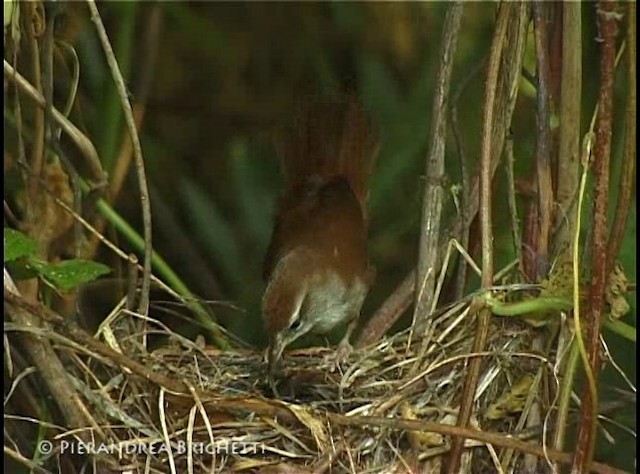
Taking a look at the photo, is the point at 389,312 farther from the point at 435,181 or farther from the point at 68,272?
the point at 68,272

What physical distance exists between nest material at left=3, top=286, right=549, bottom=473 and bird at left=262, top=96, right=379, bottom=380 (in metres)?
0.21

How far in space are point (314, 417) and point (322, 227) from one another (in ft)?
1.36

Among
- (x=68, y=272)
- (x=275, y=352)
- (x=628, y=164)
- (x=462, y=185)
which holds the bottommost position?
(x=275, y=352)

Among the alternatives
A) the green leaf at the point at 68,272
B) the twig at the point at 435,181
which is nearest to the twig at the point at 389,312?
the twig at the point at 435,181

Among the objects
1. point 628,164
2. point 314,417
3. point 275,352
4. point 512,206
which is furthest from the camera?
point 275,352

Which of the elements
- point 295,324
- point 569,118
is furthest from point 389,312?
point 569,118

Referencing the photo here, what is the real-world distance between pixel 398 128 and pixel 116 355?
107 cm

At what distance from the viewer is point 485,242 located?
4.88ft

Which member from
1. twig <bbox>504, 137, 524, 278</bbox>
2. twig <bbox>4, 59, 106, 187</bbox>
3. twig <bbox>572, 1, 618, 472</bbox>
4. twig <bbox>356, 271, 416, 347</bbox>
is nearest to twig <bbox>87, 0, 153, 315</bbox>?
twig <bbox>4, 59, 106, 187</bbox>

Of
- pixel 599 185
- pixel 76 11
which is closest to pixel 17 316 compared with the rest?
pixel 76 11

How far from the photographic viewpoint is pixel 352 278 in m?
1.92

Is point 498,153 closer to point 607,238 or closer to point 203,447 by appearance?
point 607,238

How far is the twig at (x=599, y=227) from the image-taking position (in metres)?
1.33

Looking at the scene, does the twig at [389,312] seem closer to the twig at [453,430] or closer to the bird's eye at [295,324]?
the bird's eye at [295,324]
